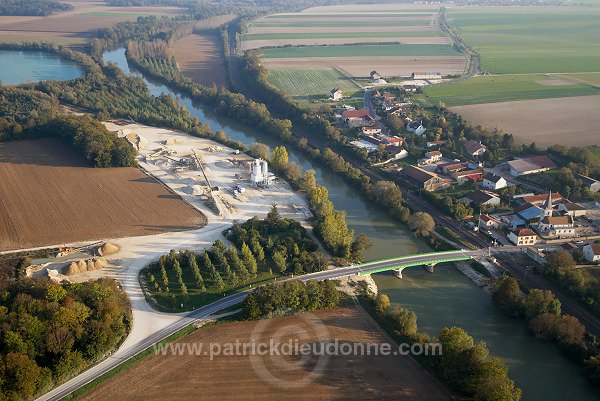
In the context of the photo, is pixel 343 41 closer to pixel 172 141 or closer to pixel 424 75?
pixel 424 75

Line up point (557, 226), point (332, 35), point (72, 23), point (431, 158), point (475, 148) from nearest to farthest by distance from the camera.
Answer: point (557, 226) → point (431, 158) → point (475, 148) → point (332, 35) → point (72, 23)

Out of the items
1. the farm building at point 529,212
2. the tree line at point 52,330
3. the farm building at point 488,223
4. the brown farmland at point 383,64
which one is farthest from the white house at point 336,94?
the tree line at point 52,330

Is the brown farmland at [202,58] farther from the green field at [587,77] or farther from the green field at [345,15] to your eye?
the green field at [587,77]

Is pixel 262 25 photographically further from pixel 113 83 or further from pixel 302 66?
pixel 113 83

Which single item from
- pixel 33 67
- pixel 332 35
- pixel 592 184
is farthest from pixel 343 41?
pixel 592 184

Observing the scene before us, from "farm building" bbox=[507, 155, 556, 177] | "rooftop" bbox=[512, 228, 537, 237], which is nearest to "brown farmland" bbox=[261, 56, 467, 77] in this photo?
"farm building" bbox=[507, 155, 556, 177]

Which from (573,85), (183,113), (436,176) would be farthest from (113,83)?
(573,85)
